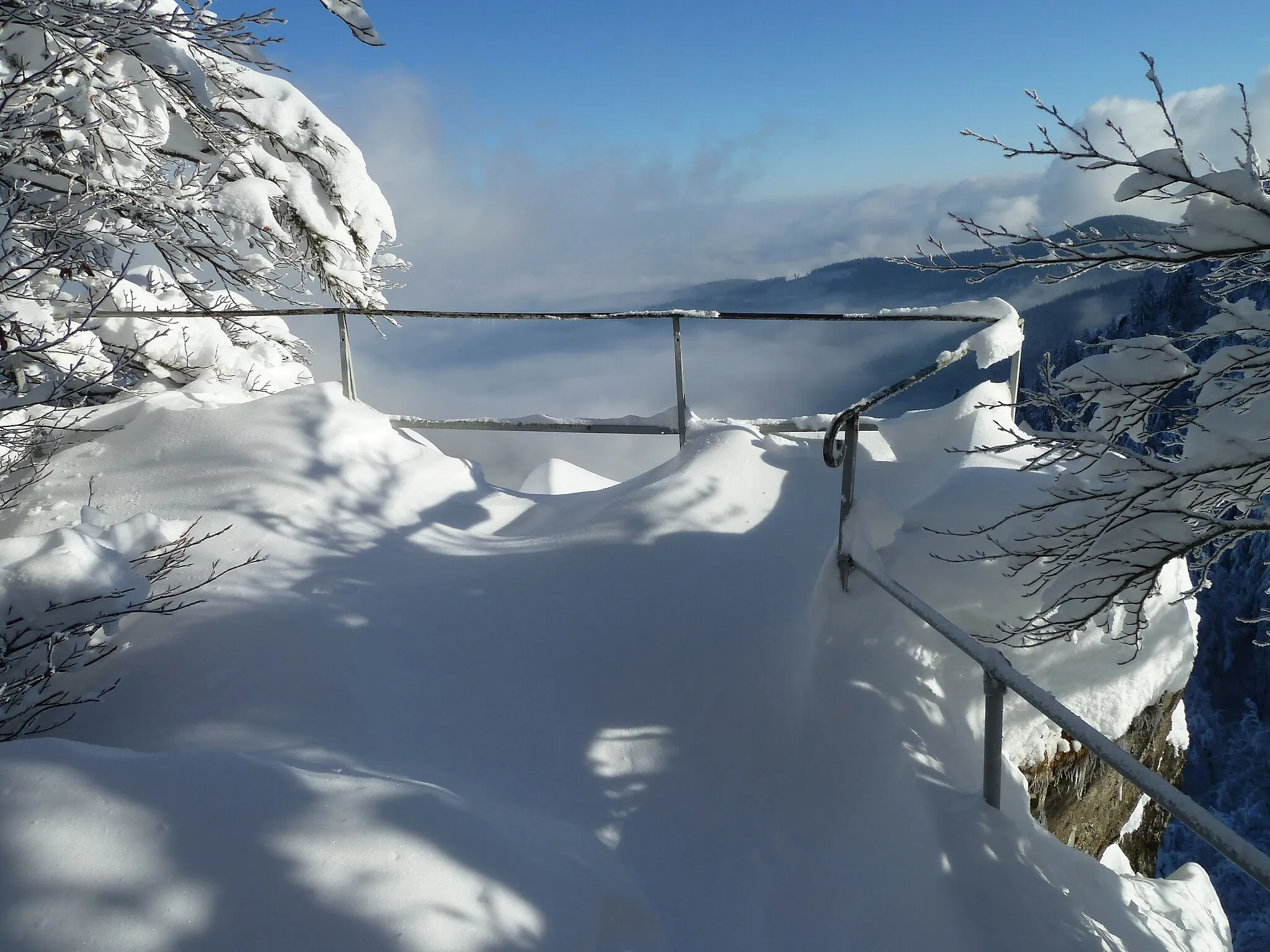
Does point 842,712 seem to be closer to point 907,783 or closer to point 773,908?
point 907,783

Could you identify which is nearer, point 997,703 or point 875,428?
point 997,703

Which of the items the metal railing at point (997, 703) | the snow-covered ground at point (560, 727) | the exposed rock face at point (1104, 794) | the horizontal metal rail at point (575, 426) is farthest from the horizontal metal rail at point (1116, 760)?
the horizontal metal rail at point (575, 426)

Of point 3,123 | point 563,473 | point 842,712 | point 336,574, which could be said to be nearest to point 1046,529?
point 842,712

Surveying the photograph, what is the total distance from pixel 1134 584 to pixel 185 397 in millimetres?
5227

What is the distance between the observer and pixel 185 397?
4820mm

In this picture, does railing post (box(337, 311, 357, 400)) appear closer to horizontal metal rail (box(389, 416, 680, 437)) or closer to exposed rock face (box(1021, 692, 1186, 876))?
horizontal metal rail (box(389, 416, 680, 437))

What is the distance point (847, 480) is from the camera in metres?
2.89

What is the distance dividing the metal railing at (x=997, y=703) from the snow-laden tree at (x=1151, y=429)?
23.0 inches

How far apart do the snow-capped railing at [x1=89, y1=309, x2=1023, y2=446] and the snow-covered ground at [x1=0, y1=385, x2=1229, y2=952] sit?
0.44 m

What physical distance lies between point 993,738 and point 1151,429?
5.64 feet

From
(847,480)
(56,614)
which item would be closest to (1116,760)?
(847,480)

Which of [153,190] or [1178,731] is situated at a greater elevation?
[153,190]

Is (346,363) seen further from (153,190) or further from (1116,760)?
(1116,760)

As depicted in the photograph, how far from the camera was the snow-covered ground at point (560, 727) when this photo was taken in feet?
5.45
